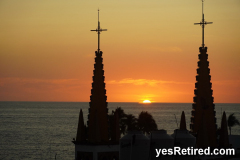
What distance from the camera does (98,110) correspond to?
51344 mm

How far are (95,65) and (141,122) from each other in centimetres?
3851

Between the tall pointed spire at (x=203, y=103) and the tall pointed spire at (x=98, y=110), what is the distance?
6.90 metres

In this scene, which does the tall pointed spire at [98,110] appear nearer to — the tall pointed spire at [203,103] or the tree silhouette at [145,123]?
the tall pointed spire at [203,103]

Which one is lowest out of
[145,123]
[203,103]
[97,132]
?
[97,132]

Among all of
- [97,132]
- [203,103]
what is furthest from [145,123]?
[97,132]

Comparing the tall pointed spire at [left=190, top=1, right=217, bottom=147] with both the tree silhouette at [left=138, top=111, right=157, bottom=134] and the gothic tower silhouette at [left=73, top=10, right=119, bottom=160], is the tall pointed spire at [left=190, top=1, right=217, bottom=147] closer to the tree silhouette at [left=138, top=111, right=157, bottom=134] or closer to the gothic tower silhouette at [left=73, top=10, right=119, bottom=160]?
the gothic tower silhouette at [left=73, top=10, right=119, bottom=160]

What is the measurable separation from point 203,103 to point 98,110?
8212 millimetres

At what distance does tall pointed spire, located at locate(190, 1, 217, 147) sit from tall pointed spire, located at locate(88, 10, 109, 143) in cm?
690

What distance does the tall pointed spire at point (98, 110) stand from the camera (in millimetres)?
49844

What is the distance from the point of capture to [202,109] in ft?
168

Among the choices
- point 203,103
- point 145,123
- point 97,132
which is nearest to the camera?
point 97,132


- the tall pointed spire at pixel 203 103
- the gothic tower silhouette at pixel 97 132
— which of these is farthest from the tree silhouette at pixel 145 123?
the tall pointed spire at pixel 203 103

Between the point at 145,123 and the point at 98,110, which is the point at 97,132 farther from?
the point at 145,123

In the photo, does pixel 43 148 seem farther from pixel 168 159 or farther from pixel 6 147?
pixel 168 159
